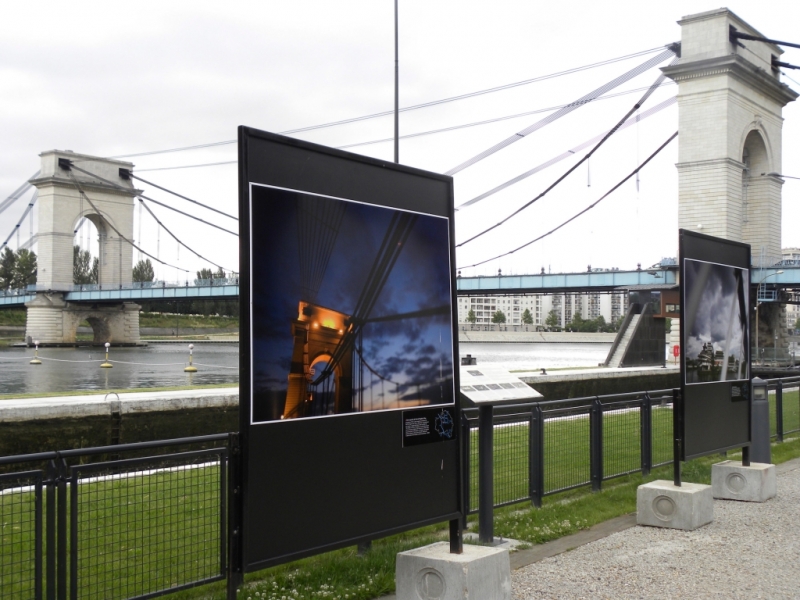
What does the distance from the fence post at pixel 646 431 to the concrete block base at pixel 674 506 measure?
80.8 inches

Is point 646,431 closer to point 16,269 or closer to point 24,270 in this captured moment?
point 24,270

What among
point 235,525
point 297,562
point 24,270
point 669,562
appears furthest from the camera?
point 24,270

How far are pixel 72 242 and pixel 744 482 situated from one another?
67841mm

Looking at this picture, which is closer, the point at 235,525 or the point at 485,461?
the point at 235,525

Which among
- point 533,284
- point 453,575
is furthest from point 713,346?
point 533,284

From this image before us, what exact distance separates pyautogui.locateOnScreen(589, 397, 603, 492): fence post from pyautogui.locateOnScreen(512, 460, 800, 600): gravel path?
1.41m

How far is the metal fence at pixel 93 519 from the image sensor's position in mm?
3984

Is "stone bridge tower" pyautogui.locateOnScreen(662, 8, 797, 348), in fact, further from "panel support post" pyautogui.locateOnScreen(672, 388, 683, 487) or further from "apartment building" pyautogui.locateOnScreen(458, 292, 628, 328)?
"apartment building" pyautogui.locateOnScreen(458, 292, 628, 328)

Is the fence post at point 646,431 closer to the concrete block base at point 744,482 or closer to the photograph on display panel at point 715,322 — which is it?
the concrete block base at point 744,482

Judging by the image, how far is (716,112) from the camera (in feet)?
125

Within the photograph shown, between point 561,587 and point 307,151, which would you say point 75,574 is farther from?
point 561,587

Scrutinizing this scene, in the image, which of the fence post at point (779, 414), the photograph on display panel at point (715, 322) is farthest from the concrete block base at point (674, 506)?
the fence post at point (779, 414)

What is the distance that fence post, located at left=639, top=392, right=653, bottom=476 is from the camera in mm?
9172

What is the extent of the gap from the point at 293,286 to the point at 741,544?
429 centimetres
